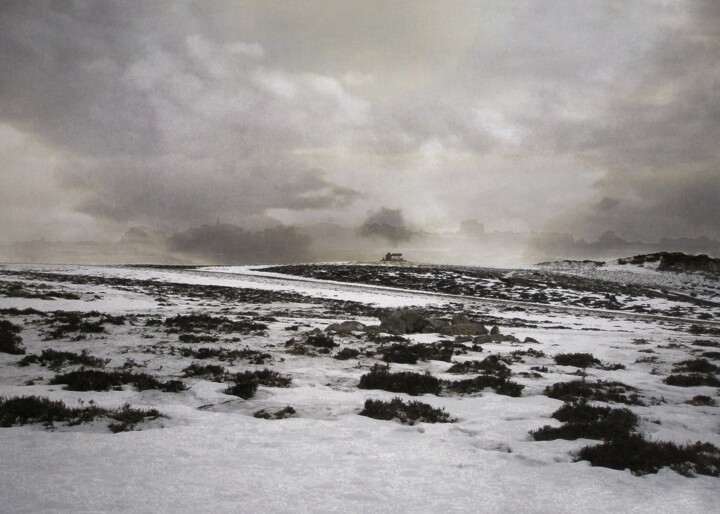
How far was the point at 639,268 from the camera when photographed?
96.5 meters

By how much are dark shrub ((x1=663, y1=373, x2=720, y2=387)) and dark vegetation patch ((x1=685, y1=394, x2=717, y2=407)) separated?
6.18 feet

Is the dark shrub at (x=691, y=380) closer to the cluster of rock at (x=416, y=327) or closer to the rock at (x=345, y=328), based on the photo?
the cluster of rock at (x=416, y=327)

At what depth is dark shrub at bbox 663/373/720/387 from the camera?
12688 millimetres

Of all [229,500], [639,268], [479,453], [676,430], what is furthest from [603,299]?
[229,500]

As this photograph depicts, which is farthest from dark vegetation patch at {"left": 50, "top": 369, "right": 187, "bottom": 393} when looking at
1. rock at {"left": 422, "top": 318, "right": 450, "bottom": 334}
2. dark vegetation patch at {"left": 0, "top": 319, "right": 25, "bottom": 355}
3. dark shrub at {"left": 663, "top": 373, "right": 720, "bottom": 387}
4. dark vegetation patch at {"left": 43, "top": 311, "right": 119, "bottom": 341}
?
rock at {"left": 422, "top": 318, "right": 450, "bottom": 334}

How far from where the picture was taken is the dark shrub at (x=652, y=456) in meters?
6.29

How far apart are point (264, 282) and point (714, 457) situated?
6598 cm

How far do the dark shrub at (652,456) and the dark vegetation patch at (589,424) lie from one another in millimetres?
722

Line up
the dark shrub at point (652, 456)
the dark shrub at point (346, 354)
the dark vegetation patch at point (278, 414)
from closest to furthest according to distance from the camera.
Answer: the dark shrub at point (652, 456) → the dark vegetation patch at point (278, 414) → the dark shrub at point (346, 354)

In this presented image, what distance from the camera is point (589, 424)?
8.20 meters

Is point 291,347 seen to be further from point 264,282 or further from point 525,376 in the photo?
point 264,282

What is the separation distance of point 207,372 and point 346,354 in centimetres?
544

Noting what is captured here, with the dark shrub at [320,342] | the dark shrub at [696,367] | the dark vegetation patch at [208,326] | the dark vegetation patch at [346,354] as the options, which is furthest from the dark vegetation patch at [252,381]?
the dark shrub at [696,367]

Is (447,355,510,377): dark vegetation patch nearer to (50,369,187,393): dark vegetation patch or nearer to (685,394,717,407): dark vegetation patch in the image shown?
(685,394,717,407): dark vegetation patch
